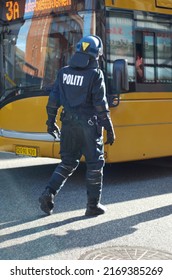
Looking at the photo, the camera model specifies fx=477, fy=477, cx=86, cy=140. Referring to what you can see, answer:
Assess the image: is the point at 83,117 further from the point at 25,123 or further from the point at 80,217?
the point at 25,123

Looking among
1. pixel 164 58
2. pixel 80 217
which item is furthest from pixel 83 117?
pixel 164 58

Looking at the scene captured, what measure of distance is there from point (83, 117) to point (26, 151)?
7.49 ft

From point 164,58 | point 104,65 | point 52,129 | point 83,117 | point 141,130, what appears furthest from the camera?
point 164,58

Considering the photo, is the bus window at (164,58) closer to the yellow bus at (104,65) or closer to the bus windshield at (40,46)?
the yellow bus at (104,65)

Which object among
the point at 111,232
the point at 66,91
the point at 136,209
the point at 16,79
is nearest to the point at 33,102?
the point at 16,79

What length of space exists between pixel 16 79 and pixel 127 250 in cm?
418

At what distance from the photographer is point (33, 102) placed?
7402mm

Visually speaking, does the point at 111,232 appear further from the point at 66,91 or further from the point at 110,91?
the point at 110,91

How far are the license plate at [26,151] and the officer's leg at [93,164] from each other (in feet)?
6.41

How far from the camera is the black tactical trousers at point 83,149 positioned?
545 cm

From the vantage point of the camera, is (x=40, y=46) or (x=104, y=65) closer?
(x=104, y=65)

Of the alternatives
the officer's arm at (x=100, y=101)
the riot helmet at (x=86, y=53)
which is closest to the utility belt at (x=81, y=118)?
the officer's arm at (x=100, y=101)

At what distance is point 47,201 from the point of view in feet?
18.3

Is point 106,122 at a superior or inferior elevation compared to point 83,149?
superior
